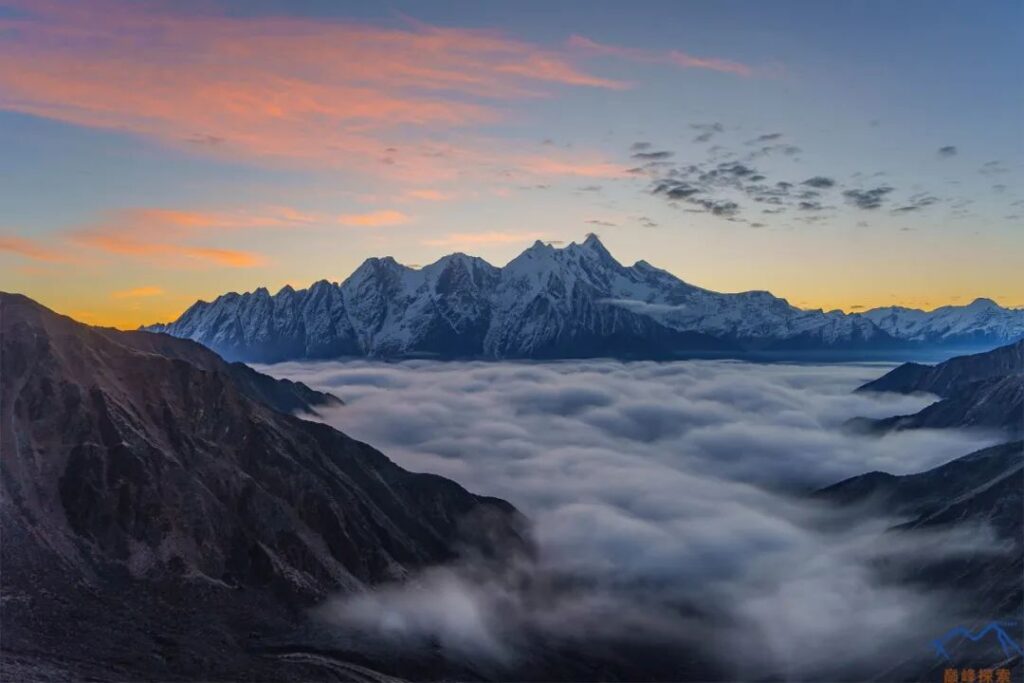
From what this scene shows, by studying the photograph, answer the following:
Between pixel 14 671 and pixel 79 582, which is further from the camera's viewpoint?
pixel 79 582

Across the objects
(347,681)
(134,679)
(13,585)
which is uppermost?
(13,585)

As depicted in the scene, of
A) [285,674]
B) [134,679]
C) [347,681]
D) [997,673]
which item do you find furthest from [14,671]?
[997,673]

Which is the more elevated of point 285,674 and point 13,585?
point 13,585

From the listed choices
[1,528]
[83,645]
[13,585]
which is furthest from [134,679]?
[1,528]

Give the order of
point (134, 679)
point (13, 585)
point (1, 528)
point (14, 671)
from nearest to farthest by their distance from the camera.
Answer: point (14, 671) < point (134, 679) < point (13, 585) < point (1, 528)

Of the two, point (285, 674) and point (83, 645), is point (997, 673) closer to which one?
point (285, 674)

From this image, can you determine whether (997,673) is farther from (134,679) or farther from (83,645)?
(83,645)

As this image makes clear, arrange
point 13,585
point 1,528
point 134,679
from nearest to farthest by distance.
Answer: point 134,679
point 13,585
point 1,528

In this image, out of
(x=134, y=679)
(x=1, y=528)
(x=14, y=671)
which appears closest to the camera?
(x=14, y=671)

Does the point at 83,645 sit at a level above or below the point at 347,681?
above
